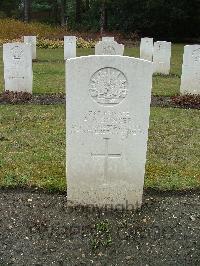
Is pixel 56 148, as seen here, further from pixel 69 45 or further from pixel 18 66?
pixel 69 45

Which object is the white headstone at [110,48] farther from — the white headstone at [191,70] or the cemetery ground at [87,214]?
the cemetery ground at [87,214]

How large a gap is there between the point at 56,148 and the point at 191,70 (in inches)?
Result: 214

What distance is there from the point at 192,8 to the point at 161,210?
103 feet

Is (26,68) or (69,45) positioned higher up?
(26,68)

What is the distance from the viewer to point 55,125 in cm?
866

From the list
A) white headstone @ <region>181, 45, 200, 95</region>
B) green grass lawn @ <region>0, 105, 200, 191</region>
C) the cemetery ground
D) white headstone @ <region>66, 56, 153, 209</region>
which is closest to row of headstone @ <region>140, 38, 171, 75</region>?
white headstone @ <region>181, 45, 200, 95</region>

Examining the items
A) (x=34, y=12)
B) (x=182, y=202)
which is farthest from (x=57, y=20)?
(x=182, y=202)

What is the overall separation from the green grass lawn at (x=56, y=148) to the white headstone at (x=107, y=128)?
680 mm

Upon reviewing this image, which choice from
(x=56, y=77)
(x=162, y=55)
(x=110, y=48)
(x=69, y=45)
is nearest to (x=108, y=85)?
(x=110, y=48)

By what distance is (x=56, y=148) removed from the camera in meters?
7.28

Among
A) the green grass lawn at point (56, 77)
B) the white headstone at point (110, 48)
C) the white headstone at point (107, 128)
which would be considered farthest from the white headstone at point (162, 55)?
the white headstone at point (107, 128)

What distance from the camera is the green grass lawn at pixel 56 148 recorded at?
5.93m

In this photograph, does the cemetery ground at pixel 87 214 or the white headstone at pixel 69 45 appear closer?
the cemetery ground at pixel 87 214

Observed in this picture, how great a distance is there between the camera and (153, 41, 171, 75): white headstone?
1609 cm
